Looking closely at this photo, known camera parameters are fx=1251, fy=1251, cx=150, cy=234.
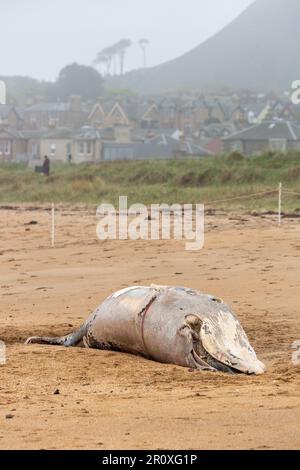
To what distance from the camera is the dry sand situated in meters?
7.01

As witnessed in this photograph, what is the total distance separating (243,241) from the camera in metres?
18.7

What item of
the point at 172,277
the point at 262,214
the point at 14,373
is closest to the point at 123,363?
the point at 14,373

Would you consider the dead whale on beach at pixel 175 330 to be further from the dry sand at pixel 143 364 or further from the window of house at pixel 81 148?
the window of house at pixel 81 148

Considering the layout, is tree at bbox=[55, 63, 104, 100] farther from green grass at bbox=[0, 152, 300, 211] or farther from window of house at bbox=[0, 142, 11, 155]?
green grass at bbox=[0, 152, 300, 211]

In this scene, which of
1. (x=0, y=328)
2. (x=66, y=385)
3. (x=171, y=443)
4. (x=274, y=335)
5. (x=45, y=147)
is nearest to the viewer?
(x=171, y=443)

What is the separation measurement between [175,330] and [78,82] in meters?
177

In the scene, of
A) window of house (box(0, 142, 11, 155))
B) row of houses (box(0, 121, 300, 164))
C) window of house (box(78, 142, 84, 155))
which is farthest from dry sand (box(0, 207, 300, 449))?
window of house (box(0, 142, 11, 155))

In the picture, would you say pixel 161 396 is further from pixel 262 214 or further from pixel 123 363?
pixel 262 214

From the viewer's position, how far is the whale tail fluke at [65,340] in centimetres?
1070

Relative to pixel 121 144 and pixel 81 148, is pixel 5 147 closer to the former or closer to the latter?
pixel 81 148

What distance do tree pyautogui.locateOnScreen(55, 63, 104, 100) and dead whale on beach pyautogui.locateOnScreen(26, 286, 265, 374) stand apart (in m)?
171

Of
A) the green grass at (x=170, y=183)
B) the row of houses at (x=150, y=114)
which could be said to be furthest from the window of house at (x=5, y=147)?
the green grass at (x=170, y=183)

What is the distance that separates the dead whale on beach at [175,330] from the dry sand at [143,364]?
0.19 metres

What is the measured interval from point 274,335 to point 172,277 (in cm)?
448
